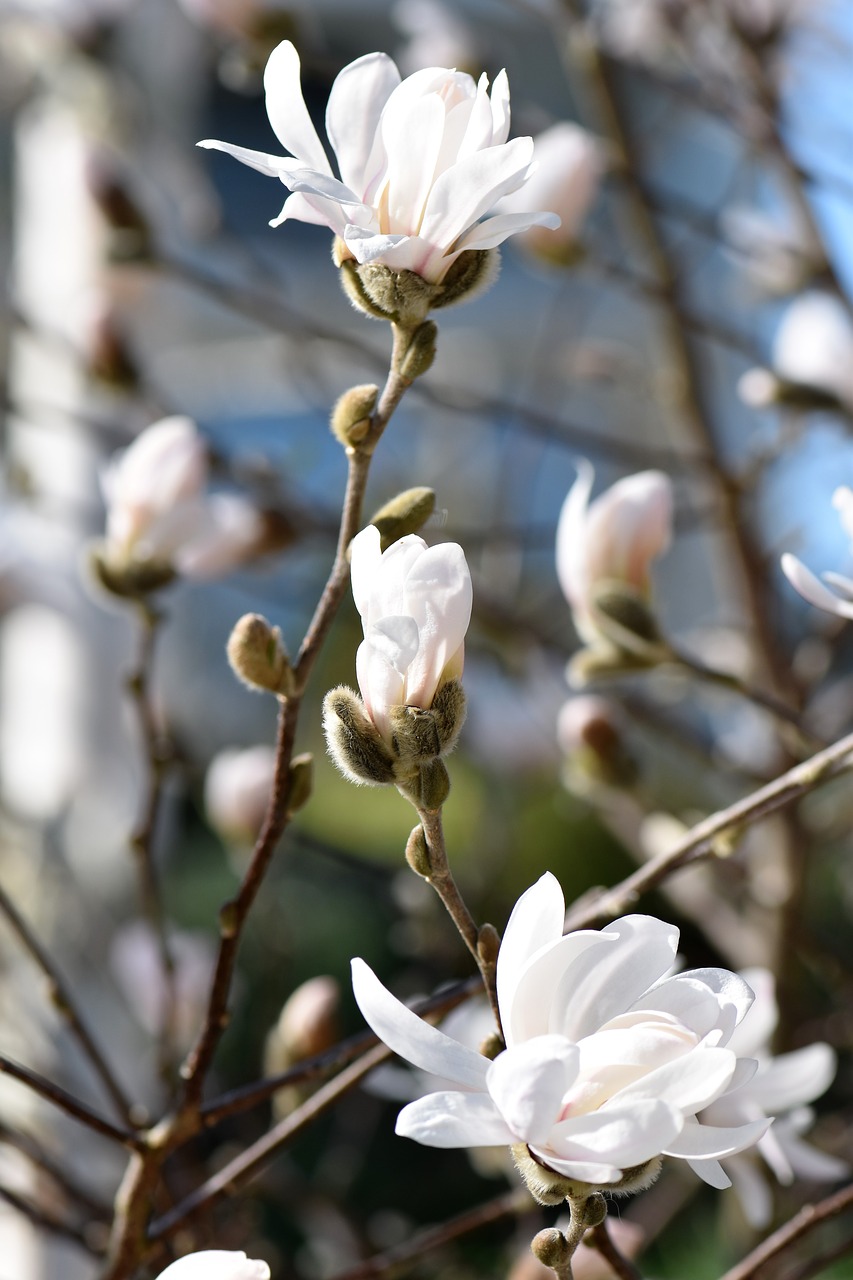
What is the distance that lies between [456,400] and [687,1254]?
127cm

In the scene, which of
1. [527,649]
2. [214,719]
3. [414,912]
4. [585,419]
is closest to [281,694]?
[527,649]

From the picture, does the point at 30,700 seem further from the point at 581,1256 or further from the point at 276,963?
the point at 581,1256

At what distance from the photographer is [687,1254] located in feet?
5.57

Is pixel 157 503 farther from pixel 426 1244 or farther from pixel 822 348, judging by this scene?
pixel 822 348

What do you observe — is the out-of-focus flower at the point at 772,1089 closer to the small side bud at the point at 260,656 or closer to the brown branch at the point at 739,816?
the brown branch at the point at 739,816

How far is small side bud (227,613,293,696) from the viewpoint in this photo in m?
0.35

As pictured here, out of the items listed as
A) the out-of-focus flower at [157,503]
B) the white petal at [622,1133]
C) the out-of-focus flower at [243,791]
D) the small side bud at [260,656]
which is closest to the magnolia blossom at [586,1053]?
the white petal at [622,1133]

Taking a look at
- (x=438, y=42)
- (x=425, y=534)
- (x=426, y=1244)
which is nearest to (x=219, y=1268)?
(x=426, y=1244)

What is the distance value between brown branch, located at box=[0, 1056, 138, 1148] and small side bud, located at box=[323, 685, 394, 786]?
0.38ft

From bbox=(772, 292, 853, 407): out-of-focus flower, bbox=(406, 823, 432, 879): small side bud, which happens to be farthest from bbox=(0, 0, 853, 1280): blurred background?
bbox=(406, 823, 432, 879): small side bud

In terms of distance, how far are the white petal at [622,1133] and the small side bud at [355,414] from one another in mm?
188

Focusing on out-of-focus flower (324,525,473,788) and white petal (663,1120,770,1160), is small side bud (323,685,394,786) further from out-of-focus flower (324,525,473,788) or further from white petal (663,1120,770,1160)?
white petal (663,1120,770,1160)

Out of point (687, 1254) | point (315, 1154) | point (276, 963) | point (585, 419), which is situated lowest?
point (585, 419)

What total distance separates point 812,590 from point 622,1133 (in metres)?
0.18
